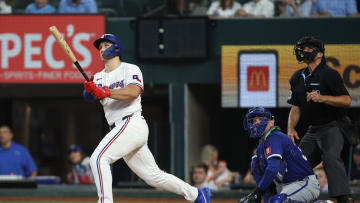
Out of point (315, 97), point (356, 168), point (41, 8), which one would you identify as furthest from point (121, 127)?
point (41, 8)

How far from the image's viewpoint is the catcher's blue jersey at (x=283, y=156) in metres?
6.13

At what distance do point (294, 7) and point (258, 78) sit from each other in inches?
48.0

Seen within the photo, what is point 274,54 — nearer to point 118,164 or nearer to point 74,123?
point 118,164

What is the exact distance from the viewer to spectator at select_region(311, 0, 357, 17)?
38.5 ft

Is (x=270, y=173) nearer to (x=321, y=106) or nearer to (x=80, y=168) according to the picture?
(x=321, y=106)

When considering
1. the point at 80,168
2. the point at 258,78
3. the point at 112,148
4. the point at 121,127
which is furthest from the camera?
the point at 80,168

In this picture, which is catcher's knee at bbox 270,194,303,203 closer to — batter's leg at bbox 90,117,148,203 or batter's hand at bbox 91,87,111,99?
batter's leg at bbox 90,117,148,203

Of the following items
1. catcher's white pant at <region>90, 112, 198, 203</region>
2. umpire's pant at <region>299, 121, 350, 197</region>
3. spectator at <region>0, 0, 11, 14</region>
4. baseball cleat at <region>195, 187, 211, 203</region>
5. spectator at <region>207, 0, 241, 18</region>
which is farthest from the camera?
spectator at <region>0, 0, 11, 14</region>

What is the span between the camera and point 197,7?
40.1ft

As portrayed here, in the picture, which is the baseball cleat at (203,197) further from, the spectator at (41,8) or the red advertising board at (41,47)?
the spectator at (41,8)

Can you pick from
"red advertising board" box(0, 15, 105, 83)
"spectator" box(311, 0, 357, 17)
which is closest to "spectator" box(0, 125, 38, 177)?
"red advertising board" box(0, 15, 105, 83)

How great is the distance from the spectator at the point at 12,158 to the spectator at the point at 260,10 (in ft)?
12.5

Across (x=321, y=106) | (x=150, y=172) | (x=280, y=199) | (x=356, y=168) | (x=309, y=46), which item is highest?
(x=309, y=46)

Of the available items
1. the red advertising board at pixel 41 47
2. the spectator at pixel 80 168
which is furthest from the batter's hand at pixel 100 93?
the red advertising board at pixel 41 47
